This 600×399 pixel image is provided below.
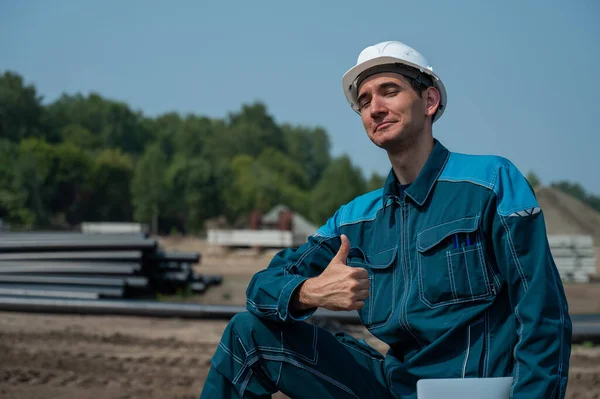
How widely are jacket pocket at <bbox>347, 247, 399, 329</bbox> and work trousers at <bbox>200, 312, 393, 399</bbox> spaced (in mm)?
169

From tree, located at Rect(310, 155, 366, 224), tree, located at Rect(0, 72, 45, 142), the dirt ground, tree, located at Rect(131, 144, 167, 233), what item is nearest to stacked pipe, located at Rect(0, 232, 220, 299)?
the dirt ground

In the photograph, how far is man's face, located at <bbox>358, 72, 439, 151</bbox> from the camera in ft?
7.64

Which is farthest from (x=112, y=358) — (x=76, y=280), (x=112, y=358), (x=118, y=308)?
(x=76, y=280)

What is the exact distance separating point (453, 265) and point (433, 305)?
5.8 inches

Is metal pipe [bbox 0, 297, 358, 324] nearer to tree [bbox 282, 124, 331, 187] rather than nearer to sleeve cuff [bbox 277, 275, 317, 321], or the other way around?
sleeve cuff [bbox 277, 275, 317, 321]

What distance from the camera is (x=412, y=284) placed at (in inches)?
87.4

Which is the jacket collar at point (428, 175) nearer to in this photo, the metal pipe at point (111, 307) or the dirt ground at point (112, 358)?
the dirt ground at point (112, 358)

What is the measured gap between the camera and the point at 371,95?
2.40 meters

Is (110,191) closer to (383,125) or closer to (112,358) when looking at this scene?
(112,358)

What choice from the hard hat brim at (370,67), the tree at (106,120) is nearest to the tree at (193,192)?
the tree at (106,120)

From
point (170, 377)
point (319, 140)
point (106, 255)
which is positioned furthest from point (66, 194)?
point (319, 140)

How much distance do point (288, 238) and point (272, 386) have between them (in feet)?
86.8

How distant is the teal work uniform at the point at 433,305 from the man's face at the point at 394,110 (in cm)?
13

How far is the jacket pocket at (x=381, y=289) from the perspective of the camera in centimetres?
229
